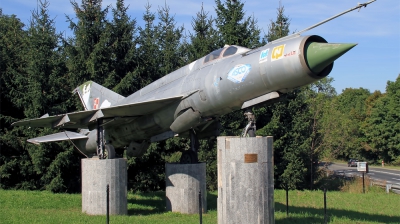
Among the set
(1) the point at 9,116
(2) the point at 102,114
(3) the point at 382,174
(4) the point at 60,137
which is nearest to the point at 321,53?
(2) the point at 102,114

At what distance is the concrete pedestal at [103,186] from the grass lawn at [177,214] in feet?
1.40

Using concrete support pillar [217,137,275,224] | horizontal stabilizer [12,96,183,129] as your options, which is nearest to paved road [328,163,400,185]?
horizontal stabilizer [12,96,183,129]

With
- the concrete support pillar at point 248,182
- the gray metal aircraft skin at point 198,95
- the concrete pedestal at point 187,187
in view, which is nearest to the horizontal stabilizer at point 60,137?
the gray metal aircraft skin at point 198,95

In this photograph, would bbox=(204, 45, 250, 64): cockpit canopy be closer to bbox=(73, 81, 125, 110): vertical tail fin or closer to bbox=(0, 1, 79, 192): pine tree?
bbox=(73, 81, 125, 110): vertical tail fin

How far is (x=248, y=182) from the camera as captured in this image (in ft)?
27.2

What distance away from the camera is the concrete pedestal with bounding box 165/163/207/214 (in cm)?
1183

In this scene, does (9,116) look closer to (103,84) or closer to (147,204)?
(103,84)

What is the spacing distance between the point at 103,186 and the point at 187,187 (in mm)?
2303

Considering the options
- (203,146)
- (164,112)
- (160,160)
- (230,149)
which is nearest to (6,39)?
(160,160)

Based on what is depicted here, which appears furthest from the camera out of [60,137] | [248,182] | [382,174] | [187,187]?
[382,174]

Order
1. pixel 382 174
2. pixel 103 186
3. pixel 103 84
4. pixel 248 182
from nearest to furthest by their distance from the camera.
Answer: pixel 248 182 < pixel 103 186 < pixel 103 84 < pixel 382 174

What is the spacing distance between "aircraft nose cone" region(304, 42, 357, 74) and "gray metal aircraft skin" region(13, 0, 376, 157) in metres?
0.03

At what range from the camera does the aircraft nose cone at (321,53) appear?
741 centimetres

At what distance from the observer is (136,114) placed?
1142 centimetres
